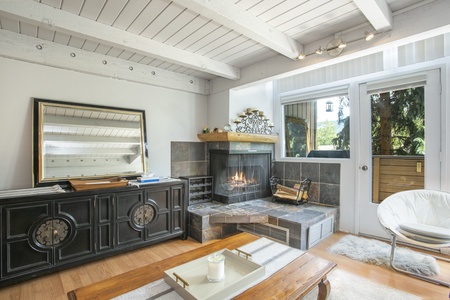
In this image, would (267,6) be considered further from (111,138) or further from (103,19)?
(111,138)

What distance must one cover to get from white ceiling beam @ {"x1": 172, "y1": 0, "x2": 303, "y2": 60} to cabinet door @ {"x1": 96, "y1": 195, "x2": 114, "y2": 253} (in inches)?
80.8

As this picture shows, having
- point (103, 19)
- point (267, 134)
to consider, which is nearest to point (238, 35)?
point (103, 19)

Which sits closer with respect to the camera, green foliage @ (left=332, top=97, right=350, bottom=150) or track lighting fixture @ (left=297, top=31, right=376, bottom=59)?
track lighting fixture @ (left=297, top=31, right=376, bottom=59)

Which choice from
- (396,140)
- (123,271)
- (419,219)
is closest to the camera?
(123,271)

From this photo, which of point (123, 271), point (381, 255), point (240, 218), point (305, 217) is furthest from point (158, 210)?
point (381, 255)

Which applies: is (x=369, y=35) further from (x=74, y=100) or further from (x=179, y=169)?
(x=74, y=100)

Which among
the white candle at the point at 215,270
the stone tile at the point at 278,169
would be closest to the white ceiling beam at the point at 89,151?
the white candle at the point at 215,270

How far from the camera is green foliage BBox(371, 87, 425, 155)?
111 inches

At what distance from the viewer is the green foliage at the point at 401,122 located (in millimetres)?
2822

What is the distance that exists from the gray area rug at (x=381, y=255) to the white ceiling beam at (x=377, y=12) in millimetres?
2302

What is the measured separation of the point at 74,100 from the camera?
280cm

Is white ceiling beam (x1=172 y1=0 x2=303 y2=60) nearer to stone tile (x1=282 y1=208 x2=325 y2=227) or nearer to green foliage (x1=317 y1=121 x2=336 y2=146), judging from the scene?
green foliage (x1=317 y1=121 x2=336 y2=146)

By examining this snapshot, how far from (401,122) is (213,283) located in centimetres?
303

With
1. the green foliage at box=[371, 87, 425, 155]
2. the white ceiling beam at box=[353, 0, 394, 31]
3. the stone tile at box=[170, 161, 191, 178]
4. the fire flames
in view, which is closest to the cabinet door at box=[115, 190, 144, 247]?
the stone tile at box=[170, 161, 191, 178]
